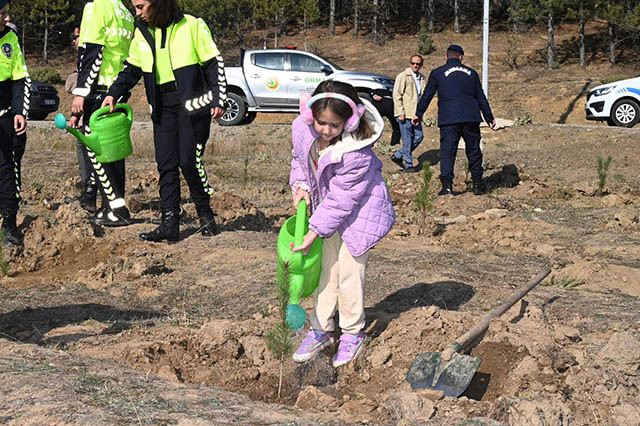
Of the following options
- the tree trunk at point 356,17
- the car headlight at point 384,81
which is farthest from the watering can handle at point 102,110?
the tree trunk at point 356,17

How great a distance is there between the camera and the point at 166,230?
692cm

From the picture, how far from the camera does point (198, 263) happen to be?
6.39m

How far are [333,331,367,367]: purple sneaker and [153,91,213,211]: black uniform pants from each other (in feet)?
9.42

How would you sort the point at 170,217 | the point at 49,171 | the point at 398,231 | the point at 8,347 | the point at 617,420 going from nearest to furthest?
the point at 617,420 → the point at 8,347 → the point at 170,217 → the point at 398,231 → the point at 49,171

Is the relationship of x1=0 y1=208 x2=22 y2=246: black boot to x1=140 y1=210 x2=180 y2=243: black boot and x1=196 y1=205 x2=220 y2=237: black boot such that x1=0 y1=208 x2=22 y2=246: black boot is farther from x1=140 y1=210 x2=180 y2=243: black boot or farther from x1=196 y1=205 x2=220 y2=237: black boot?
x1=196 y1=205 x2=220 y2=237: black boot

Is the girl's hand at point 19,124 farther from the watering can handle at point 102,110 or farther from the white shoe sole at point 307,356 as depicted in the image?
the white shoe sole at point 307,356

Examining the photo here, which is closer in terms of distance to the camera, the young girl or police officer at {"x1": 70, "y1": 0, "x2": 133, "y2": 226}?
the young girl

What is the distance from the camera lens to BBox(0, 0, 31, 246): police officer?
22.0 ft

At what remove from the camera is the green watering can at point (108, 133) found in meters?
6.93

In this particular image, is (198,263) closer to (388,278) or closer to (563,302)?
(388,278)

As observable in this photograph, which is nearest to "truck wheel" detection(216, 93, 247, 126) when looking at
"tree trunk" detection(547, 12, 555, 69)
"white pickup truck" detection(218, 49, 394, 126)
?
"white pickup truck" detection(218, 49, 394, 126)

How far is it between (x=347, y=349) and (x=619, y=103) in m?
14.7

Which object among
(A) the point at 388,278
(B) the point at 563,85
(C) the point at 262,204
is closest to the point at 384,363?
(A) the point at 388,278

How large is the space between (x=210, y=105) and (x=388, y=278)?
6.68 feet
